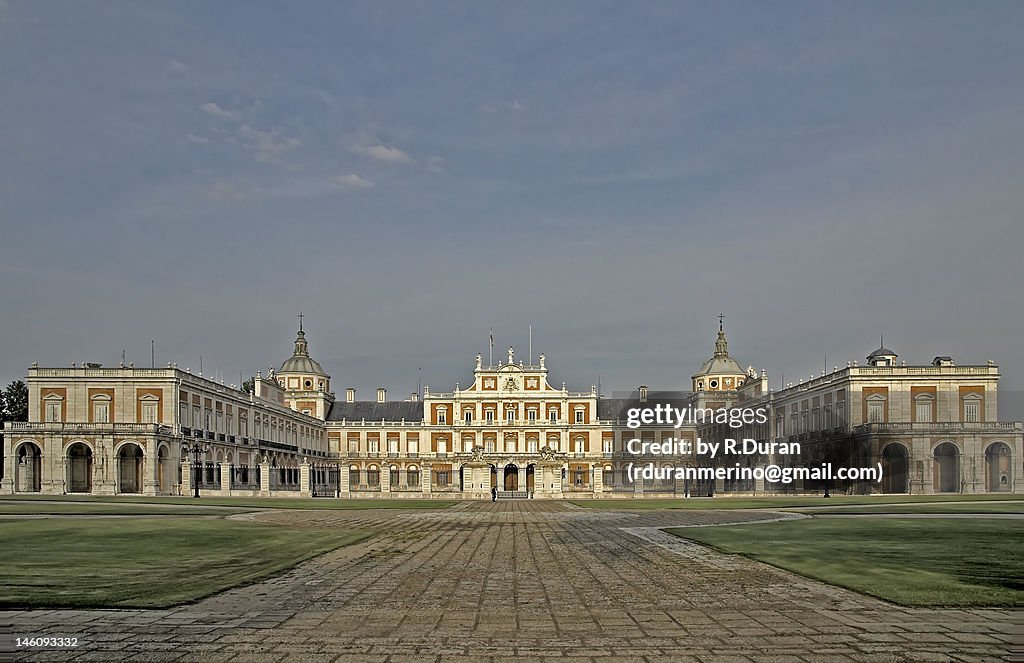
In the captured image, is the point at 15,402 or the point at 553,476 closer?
the point at 15,402

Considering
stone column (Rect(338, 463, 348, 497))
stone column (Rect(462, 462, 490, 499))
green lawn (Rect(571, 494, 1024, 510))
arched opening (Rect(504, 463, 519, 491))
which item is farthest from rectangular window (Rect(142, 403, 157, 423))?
arched opening (Rect(504, 463, 519, 491))

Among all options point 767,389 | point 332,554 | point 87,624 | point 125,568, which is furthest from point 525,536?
point 767,389

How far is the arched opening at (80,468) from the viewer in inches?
2753

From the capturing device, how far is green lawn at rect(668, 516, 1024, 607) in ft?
44.0

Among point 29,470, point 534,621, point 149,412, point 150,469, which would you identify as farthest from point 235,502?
point 534,621

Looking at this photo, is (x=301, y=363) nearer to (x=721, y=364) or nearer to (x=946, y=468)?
(x=721, y=364)

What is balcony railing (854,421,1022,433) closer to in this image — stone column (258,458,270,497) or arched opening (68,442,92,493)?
stone column (258,458,270,497)

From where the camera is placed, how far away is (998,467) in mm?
74375

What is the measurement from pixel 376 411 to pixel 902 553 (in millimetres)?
110036

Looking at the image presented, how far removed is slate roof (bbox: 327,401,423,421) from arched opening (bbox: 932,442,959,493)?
64551 millimetres

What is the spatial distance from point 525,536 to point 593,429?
9115 centimetres

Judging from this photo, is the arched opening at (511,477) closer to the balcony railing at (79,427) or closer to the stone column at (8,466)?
the balcony railing at (79,427)

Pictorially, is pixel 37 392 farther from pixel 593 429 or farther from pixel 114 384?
pixel 593 429

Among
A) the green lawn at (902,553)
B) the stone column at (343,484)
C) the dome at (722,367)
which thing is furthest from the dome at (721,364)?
the green lawn at (902,553)
